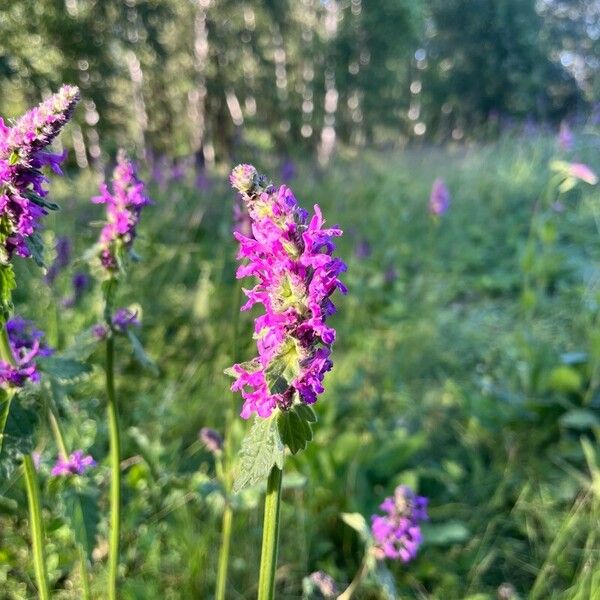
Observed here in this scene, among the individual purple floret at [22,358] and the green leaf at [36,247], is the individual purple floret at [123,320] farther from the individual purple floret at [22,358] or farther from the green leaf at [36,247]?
the green leaf at [36,247]

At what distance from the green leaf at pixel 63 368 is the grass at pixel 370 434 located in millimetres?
168

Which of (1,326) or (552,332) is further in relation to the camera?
(552,332)

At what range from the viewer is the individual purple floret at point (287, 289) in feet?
2.37

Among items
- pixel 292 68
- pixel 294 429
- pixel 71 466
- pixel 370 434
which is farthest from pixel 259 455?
pixel 292 68

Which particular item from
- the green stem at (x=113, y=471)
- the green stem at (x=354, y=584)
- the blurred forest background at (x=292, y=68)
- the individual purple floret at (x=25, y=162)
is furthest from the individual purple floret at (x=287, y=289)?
the blurred forest background at (x=292, y=68)

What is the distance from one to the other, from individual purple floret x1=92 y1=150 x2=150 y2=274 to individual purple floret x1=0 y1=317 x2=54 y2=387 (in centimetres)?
23

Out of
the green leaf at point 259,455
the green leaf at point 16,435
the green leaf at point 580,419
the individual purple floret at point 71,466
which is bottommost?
the green leaf at point 580,419

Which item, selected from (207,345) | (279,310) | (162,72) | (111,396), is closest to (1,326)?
(111,396)

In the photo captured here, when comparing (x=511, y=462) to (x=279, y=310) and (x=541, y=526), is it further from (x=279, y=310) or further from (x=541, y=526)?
(x=279, y=310)

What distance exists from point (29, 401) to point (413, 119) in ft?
78.3

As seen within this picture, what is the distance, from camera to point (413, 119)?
23.0 meters

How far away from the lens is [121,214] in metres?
1.25

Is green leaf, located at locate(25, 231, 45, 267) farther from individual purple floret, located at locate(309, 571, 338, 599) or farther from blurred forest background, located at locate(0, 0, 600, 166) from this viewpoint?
blurred forest background, located at locate(0, 0, 600, 166)

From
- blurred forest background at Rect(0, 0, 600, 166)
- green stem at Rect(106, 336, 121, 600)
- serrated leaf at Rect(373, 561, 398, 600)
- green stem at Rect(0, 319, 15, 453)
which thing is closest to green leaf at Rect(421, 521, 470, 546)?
serrated leaf at Rect(373, 561, 398, 600)
